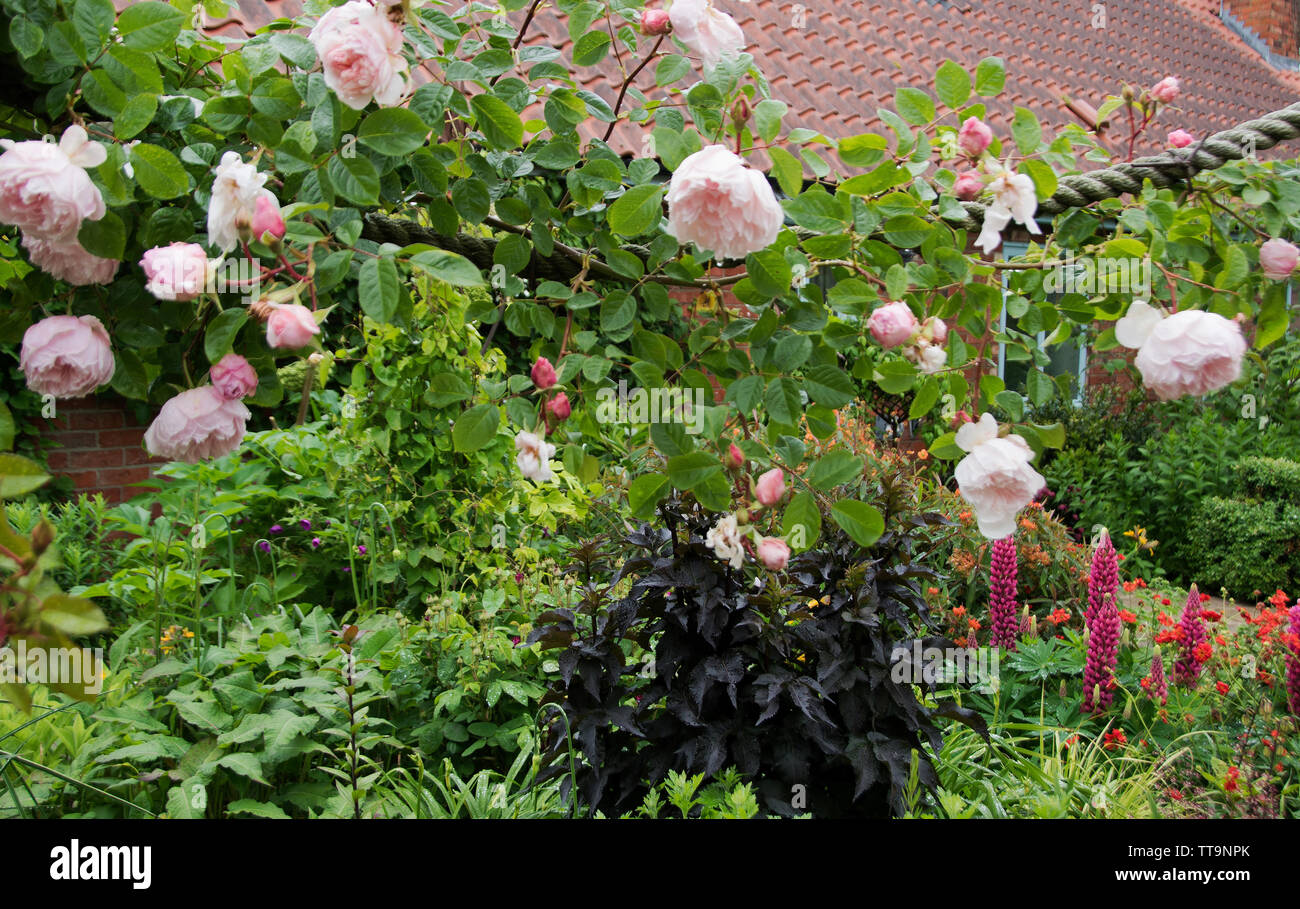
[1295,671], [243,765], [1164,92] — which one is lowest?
[243,765]

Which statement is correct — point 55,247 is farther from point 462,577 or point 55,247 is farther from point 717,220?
point 462,577

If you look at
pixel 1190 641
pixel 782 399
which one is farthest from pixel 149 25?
pixel 1190 641

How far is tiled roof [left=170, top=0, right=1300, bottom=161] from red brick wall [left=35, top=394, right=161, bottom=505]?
1.92 m

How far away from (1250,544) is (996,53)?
5.76 meters

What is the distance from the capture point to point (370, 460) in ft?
11.1

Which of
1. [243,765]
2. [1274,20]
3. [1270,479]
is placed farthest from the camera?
[1274,20]

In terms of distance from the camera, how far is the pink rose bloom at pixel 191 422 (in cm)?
99

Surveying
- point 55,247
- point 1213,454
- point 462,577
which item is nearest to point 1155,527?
point 1213,454

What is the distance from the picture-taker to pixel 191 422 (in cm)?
99

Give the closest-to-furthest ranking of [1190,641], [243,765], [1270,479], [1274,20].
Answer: [243,765] → [1190,641] → [1270,479] → [1274,20]

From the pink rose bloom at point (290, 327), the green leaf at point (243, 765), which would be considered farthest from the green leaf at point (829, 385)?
the green leaf at point (243, 765)

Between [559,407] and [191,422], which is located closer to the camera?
[191,422]

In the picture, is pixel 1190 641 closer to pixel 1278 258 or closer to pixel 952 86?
pixel 1278 258

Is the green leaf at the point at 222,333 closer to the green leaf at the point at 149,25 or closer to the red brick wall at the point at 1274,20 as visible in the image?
the green leaf at the point at 149,25
